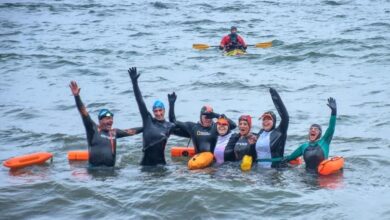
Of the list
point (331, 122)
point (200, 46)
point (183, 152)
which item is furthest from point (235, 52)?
point (331, 122)

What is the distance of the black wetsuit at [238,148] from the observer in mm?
11133

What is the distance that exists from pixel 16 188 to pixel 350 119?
28.7ft

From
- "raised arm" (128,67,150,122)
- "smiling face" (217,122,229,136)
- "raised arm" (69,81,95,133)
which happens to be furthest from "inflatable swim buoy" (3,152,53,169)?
"smiling face" (217,122,229,136)

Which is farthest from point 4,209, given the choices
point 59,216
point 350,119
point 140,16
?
point 140,16

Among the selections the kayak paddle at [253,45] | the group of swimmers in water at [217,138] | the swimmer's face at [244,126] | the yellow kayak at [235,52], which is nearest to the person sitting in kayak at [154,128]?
the group of swimmers in water at [217,138]

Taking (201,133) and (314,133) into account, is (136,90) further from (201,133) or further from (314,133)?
(314,133)

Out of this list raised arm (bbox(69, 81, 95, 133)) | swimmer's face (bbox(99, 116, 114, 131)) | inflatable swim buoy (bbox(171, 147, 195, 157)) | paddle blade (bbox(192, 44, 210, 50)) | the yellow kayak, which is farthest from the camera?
paddle blade (bbox(192, 44, 210, 50))

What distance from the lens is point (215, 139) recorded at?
11516mm

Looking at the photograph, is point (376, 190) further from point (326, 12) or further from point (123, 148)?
point (326, 12)

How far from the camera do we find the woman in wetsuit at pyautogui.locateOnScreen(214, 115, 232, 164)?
1123 cm

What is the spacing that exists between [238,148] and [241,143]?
105mm

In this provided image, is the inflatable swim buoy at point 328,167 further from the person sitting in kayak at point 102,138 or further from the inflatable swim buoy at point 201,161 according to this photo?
the person sitting in kayak at point 102,138

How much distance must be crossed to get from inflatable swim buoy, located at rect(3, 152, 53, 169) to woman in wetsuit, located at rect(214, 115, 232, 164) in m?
3.41

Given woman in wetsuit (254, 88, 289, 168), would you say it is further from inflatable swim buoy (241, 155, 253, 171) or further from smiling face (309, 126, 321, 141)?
smiling face (309, 126, 321, 141)
